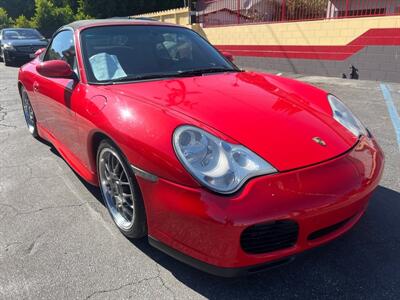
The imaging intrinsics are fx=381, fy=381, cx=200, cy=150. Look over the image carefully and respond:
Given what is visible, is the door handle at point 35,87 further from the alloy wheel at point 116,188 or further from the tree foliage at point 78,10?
the tree foliage at point 78,10

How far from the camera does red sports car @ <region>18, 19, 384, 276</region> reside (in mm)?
1880

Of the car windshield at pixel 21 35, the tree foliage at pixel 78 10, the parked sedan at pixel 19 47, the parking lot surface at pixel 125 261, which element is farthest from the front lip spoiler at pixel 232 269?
the tree foliage at pixel 78 10

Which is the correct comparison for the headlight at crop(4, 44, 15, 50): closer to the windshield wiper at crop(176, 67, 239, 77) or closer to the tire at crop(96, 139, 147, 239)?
the windshield wiper at crop(176, 67, 239, 77)

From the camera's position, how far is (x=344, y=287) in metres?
2.09

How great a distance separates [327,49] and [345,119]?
7980 millimetres

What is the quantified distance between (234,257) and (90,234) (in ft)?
4.12

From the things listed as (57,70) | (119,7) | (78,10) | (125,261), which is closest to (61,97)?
(57,70)

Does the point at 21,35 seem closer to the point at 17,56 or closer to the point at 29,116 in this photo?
the point at 17,56

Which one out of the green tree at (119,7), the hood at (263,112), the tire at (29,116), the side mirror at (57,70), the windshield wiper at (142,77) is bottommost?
the tire at (29,116)

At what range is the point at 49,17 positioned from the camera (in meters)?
26.7

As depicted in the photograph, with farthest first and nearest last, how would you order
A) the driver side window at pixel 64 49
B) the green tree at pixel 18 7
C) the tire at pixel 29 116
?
1. the green tree at pixel 18 7
2. the tire at pixel 29 116
3. the driver side window at pixel 64 49

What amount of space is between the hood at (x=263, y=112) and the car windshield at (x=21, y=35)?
14.3m

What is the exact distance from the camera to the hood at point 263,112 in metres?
2.10

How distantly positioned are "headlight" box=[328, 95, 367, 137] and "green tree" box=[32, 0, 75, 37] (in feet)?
88.9
